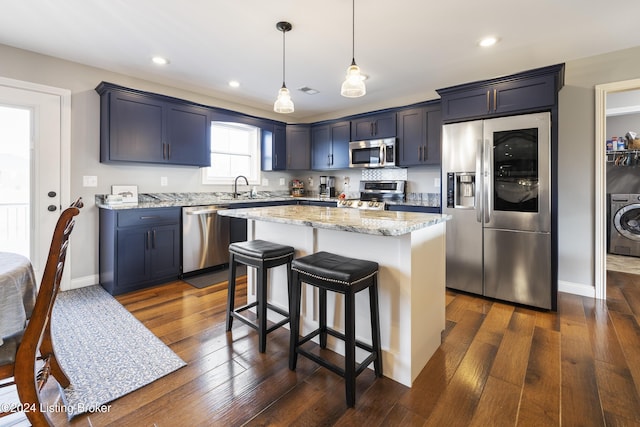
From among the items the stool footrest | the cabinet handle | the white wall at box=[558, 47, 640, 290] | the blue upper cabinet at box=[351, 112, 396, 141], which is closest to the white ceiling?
the white wall at box=[558, 47, 640, 290]

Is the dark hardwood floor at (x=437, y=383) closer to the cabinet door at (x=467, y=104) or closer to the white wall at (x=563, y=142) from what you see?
the white wall at (x=563, y=142)

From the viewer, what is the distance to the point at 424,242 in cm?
183

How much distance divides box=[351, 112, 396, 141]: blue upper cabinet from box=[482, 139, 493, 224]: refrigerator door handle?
1.53 m

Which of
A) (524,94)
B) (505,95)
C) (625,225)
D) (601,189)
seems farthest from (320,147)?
(625,225)

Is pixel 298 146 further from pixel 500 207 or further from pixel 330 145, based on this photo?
pixel 500 207

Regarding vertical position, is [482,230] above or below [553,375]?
above

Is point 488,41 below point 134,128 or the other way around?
the other way around

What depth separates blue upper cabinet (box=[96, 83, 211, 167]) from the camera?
3.25m

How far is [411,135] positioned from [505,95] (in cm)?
135

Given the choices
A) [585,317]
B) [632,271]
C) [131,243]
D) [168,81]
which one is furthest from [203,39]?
[632,271]

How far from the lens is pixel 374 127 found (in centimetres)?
447

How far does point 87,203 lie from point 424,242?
357 cm

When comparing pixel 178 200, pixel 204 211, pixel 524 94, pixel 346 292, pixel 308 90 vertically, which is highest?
pixel 308 90

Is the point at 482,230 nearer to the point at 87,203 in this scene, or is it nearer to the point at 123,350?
the point at 123,350
